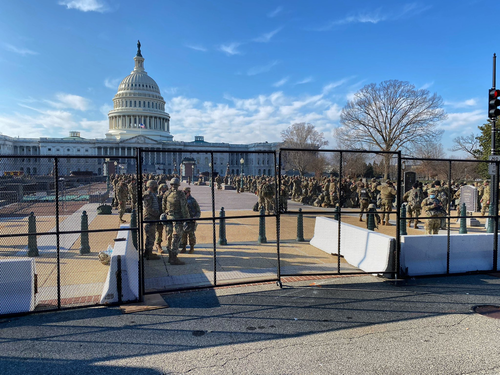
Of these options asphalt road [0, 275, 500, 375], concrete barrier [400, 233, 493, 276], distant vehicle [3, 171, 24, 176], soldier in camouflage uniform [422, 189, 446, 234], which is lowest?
asphalt road [0, 275, 500, 375]

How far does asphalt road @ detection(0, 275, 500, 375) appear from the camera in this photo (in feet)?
12.8

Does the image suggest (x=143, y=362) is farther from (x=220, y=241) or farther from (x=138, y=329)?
(x=220, y=241)

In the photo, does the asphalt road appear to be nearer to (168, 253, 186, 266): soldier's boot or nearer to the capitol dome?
(168, 253, 186, 266): soldier's boot

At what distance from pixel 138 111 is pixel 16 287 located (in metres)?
119

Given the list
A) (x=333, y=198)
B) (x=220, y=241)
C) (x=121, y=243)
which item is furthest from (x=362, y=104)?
(x=121, y=243)

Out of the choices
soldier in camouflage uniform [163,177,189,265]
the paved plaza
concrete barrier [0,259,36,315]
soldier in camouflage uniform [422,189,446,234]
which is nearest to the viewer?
concrete barrier [0,259,36,315]

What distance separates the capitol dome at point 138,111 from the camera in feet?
383

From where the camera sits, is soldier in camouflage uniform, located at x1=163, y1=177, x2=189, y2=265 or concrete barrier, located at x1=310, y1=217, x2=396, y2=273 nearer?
concrete barrier, located at x1=310, y1=217, x2=396, y2=273

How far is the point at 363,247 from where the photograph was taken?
7766 mm

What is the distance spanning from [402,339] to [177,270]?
470cm

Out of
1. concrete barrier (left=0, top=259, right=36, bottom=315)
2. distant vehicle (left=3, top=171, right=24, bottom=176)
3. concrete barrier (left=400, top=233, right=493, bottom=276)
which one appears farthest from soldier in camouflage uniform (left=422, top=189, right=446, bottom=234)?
distant vehicle (left=3, top=171, right=24, bottom=176)

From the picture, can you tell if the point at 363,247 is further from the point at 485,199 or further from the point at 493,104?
the point at 485,199

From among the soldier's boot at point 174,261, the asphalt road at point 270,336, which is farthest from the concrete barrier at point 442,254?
the soldier's boot at point 174,261

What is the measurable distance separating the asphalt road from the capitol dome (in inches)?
4457
